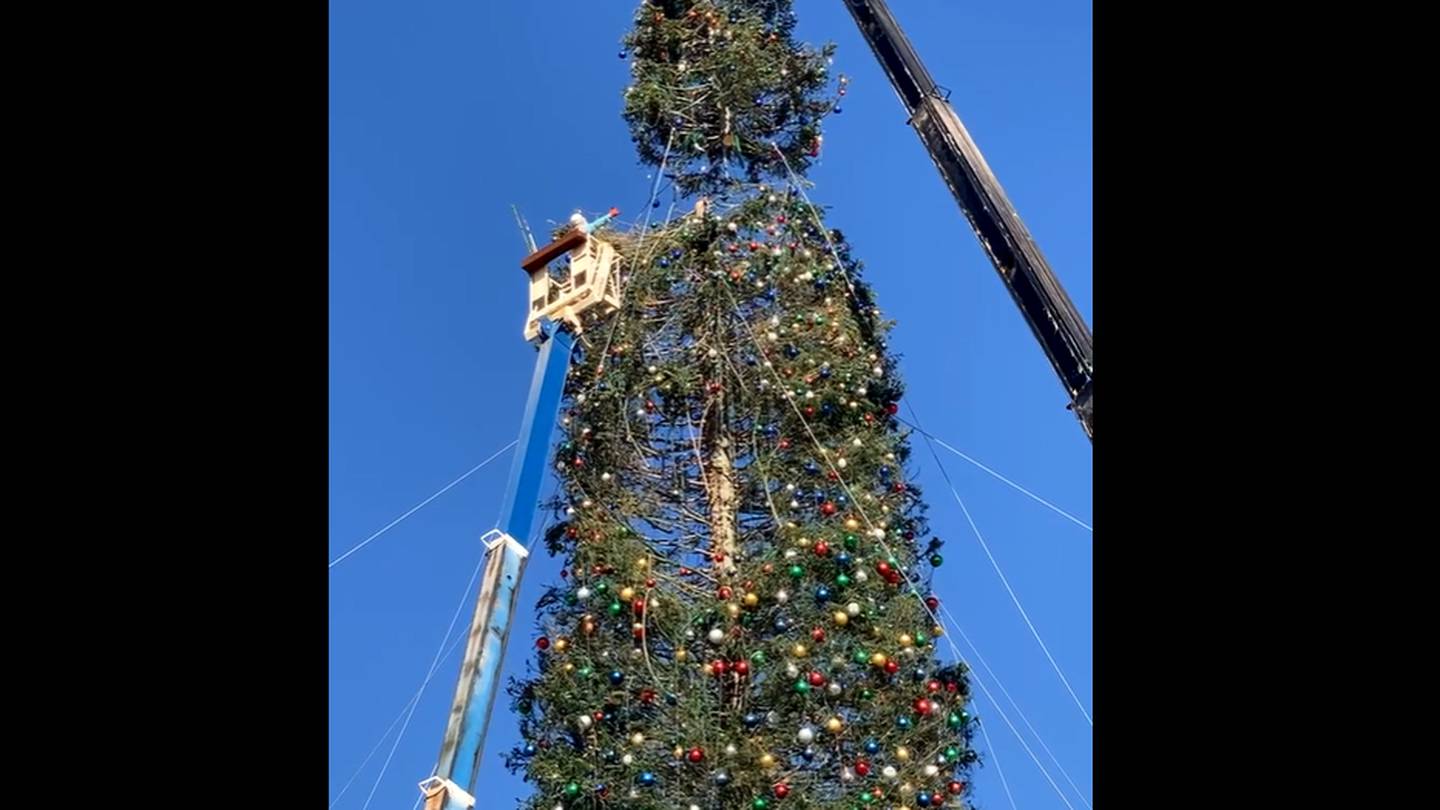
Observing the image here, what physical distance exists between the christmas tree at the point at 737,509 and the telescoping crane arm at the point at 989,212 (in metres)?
0.44

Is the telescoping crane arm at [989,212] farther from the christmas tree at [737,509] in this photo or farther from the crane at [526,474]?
the crane at [526,474]

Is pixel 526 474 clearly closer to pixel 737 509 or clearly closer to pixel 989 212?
pixel 737 509


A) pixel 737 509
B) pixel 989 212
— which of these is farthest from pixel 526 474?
pixel 989 212

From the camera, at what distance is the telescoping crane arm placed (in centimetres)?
608

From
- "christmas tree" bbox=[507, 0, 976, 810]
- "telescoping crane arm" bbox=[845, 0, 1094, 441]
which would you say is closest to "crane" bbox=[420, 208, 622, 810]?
"christmas tree" bbox=[507, 0, 976, 810]

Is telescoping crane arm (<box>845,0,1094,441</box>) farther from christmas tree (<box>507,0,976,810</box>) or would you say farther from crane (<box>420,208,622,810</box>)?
crane (<box>420,208,622,810</box>)

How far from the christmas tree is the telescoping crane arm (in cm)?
44

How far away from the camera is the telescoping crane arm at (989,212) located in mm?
6082

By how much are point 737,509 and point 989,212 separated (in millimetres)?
1860
